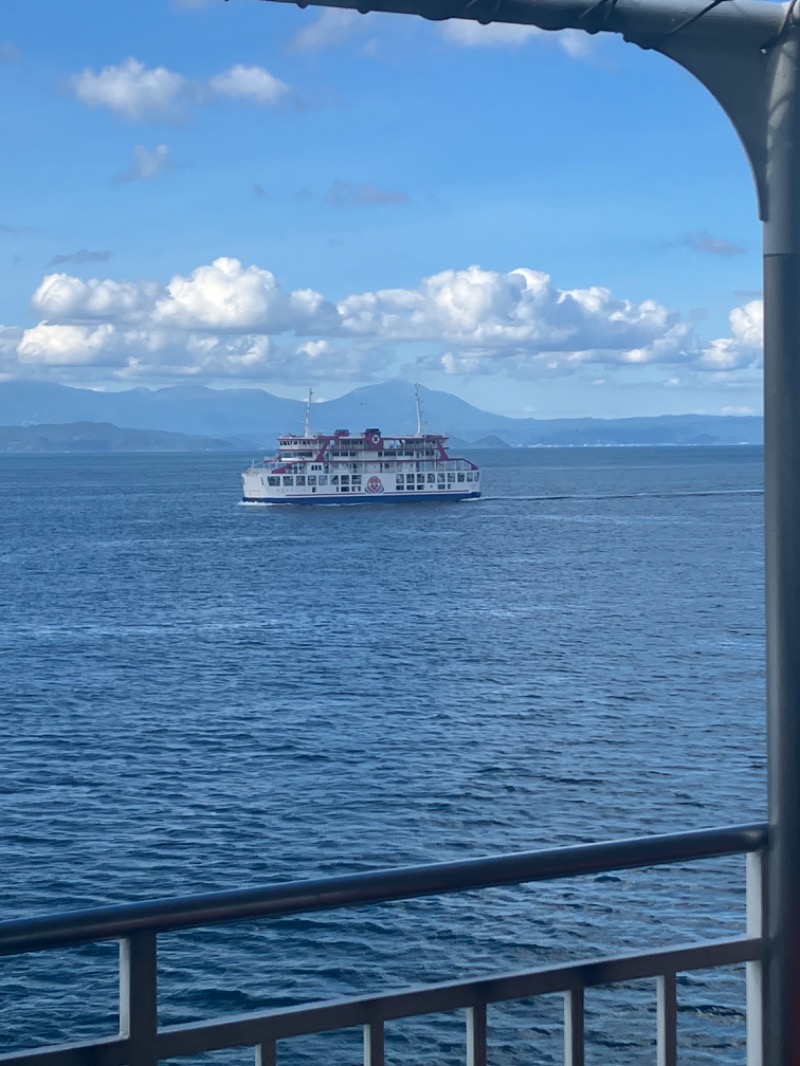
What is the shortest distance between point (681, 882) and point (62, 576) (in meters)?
43.2

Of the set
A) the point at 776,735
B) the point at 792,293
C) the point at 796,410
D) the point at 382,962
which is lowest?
the point at 382,962

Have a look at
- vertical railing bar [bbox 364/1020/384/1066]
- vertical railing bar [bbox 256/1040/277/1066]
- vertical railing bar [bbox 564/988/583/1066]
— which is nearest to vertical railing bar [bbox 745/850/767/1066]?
vertical railing bar [bbox 564/988/583/1066]

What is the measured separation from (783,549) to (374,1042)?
3.89 ft

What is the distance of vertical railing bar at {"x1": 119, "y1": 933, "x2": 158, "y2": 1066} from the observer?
214cm

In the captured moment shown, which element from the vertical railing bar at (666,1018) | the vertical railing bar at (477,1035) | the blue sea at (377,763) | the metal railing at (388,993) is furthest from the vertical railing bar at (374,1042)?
the blue sea at (377,763)

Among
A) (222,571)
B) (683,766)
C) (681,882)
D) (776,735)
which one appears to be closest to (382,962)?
(681,882)

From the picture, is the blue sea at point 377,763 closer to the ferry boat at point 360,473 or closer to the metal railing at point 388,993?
the metal railing at point 388,993

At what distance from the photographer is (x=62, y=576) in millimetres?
57000

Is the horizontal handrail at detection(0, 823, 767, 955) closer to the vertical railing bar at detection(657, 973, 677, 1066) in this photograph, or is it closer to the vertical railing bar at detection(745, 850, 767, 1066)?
the vertical railing bar at detection(745, 850, 767, 1066)

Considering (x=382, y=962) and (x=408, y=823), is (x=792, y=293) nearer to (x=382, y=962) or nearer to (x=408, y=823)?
(x=382, y=962)

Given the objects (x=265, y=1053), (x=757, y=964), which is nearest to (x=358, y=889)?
(x=265, y=1053)

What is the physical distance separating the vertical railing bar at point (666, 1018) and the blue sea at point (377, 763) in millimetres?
8430

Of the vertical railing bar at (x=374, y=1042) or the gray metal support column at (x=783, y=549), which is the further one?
the gray metal support column at (x=783, y=549)

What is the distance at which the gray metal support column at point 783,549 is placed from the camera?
2.56 metres
